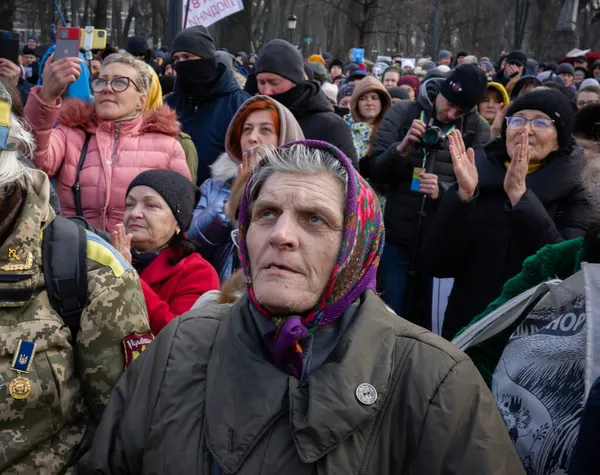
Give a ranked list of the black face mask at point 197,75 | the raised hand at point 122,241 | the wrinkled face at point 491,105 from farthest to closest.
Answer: the wrinkled face at point 491,105 → the black face mask at point 197,75 → the raised hand at point 122,241

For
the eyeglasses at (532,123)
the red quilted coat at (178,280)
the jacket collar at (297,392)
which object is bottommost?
the red quilted coat at (178,280)

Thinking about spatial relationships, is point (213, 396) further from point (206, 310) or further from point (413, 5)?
point (413, 5)

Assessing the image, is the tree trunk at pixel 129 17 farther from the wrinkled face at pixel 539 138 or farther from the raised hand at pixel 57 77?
the wrinkled face at pixel 539 138

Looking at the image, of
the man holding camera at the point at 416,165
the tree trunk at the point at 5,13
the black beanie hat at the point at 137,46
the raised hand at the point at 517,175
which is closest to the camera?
the raised hand at the point at 517,175

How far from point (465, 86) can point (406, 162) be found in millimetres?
631

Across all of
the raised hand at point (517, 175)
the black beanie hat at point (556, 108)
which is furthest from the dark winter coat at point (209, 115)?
the raised hand at point (517, 175)

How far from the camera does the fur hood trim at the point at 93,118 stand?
4.30 m

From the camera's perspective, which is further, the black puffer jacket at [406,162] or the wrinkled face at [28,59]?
the wrinkled face at [28,59]

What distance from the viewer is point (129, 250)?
3.23m

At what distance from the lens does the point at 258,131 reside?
4039 mm

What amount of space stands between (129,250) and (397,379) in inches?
67.9

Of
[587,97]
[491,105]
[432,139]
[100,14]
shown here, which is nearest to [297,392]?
[432,139]

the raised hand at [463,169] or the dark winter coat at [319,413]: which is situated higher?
the raised hand at [463,169]

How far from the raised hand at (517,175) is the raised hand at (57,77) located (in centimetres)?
219
